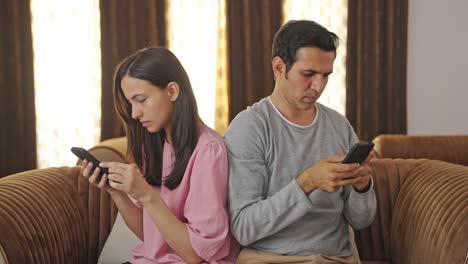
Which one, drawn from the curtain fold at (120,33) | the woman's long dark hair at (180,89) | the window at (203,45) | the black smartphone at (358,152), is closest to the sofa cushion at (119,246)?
the woman's long dark hair at (180,89)

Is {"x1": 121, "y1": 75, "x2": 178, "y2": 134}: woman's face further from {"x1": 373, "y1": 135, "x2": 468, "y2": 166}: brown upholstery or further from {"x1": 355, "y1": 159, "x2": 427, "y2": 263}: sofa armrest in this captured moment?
{"x1": 373, "y1": 135, "x2": 468, "y2": 166}: brown upholstery

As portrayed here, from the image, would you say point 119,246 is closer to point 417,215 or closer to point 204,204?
point 204,204

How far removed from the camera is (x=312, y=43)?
165cm

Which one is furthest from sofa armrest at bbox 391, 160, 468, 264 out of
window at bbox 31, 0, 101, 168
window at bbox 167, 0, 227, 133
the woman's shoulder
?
window at bbox 31, 0, 101, 168

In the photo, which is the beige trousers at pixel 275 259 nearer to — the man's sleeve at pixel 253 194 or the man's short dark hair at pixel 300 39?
the man's sleeve at pixel 253 194

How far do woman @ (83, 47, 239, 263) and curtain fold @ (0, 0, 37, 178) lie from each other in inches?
107

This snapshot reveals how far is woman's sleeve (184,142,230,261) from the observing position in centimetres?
161

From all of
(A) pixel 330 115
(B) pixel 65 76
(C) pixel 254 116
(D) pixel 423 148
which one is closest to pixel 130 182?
(C) pixel 254 116

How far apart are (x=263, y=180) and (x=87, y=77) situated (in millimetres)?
2921

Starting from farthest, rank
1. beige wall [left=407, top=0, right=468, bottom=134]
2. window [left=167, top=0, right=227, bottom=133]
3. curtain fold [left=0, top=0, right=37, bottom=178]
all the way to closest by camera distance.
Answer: beige wall [left=407, top=0, right=468, bottom=134] → window [left=167, top=0, right=227, bottom=133] → curtain fold [left=0, top=0, right=37, bottom=178]

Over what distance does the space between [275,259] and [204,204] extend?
27 cm

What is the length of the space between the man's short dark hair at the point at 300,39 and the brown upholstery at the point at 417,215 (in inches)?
24.1

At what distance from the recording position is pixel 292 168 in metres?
1.70

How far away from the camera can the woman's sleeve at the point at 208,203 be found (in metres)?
1.61
